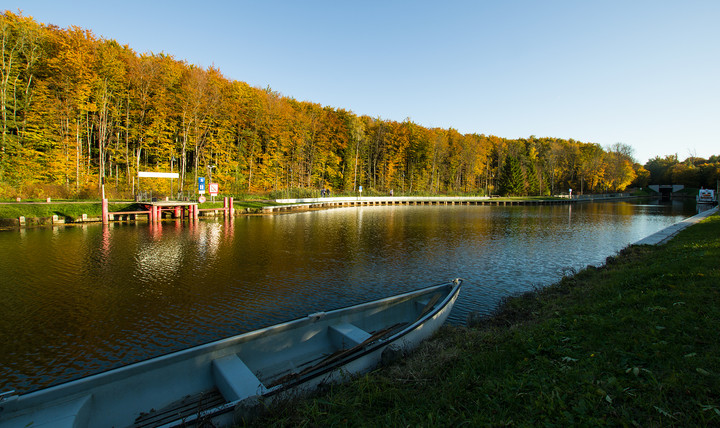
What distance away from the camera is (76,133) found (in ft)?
111

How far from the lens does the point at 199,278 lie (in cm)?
1173

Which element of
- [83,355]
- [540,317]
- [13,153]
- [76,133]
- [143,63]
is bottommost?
[83,355]

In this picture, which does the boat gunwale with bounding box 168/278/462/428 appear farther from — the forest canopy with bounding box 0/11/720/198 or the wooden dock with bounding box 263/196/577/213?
the forest canopy with bounding box 0/11/720/198

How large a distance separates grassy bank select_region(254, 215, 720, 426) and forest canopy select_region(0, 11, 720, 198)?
35.8m

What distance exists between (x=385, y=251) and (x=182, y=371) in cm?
1288

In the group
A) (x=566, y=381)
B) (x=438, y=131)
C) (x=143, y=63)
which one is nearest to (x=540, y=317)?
(x=566, y=381)

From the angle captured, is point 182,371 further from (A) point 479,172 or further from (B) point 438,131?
(A) point 479,172

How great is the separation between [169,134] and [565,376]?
45.3 meters

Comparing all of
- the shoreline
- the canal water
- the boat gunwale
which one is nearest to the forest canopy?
the shoreline

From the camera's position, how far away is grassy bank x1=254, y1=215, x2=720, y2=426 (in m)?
3.50

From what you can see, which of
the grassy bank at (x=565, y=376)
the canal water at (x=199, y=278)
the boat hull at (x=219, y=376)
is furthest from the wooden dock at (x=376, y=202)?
the grassy bank at (x=565, y=376)

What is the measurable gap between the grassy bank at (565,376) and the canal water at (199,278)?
9.93ft

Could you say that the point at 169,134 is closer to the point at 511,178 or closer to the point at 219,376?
the point at 219,376

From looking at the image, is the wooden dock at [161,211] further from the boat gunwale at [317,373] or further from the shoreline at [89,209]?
the boat gunwale at [317,373]
